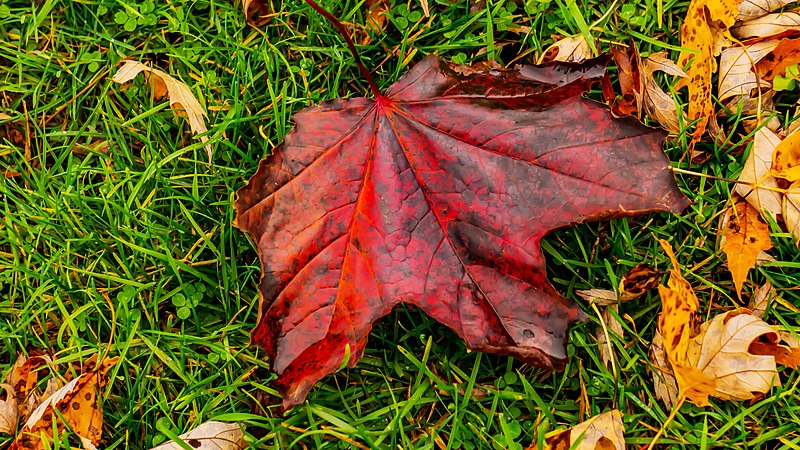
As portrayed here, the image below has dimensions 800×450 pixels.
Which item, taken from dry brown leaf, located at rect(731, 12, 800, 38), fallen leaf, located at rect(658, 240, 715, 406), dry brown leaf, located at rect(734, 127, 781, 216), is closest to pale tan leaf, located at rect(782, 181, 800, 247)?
dry brown leaf, located at rect(734, 127, 781, 216)

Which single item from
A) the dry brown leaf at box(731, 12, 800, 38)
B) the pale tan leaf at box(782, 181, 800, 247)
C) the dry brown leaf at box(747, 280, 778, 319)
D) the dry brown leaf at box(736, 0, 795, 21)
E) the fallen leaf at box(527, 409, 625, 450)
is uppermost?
the dry brown leaf at box(736, 0, 795, 21)

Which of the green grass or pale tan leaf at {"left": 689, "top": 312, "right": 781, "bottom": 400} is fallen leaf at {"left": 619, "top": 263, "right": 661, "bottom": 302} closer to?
the green grass

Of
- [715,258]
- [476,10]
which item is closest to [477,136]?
[476,10]

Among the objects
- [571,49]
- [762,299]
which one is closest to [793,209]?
[762,299]

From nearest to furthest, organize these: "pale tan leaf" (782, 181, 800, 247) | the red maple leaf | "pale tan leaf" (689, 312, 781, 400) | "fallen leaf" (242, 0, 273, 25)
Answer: the red maple leaf < "pale tan leaf" (689, 312, 781, 400) < "pale tan leaf" (782, 181, 800, 247) < "fallen leaf" (242, 0, 273, 25)

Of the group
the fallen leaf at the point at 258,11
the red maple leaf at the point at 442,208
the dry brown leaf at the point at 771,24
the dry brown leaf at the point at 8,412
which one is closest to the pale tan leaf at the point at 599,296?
the red maple leaf at the point at 442,208

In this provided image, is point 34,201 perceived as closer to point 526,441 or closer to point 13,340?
point 13,340
